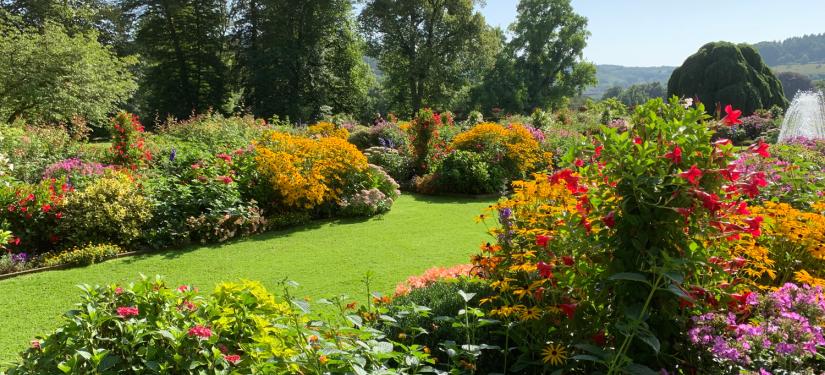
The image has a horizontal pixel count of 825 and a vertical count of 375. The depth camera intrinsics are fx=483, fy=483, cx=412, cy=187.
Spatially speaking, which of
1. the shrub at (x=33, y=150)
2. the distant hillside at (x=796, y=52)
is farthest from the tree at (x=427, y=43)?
the distant hillside at (x=796, y=52)

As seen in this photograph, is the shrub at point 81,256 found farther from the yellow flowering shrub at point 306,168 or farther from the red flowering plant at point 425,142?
the red flowering plant at point 425,142

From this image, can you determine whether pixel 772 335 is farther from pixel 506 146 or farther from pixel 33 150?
pixel 33 150

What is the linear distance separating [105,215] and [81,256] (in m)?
0.58

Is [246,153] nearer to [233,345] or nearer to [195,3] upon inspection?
[233,345]

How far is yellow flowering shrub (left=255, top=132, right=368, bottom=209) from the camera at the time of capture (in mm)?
7047

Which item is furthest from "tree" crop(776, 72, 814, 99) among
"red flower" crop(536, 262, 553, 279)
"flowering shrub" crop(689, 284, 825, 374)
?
"red flower" crop(536, 262, 553, 279)

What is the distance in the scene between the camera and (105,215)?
5.76 m

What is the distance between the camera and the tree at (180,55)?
83.4ft

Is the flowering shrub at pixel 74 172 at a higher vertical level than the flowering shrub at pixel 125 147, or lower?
lower

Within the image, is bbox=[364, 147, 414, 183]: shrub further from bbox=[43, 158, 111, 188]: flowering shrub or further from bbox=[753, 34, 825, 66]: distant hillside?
bbox=[753, 34, 825, 66]: distant hillside

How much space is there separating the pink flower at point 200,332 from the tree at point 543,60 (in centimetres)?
2977

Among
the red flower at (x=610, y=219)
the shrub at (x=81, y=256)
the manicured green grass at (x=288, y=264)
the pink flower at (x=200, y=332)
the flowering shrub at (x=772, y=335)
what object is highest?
the red flower at (x=610, y=219)

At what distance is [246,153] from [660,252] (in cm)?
694

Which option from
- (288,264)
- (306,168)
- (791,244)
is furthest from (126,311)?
(306,168)
